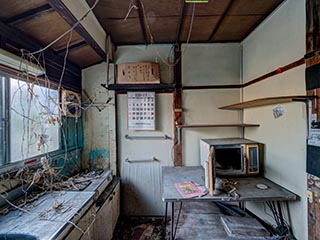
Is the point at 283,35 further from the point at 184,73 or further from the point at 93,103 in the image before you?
the point at 93,103

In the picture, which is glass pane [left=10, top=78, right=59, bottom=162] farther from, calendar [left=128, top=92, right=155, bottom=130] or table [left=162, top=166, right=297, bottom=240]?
table [left=162, top=166, right=297, bottom=240]

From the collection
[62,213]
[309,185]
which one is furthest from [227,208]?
[62,213]

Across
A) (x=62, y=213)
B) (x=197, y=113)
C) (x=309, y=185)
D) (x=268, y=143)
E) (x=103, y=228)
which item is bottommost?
(x=103, y=228)

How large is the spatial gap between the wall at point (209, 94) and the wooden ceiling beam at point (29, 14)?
2059 mm

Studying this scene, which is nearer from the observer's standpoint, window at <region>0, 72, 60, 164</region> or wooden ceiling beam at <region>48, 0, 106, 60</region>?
wooden ceiling beam at <region>48, 0, 106, 60</region>

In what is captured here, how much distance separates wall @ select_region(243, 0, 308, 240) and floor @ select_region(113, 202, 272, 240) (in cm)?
59

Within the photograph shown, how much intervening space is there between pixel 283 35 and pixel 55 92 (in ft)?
8.85

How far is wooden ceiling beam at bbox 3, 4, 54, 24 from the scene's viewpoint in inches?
65.5

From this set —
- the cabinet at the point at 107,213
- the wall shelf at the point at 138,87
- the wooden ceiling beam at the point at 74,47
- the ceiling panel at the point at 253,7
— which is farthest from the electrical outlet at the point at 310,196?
the wooden ceiling beam at the point at 74,47

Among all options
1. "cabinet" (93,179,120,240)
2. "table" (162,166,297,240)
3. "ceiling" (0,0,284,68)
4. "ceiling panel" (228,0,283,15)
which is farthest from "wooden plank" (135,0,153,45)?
"cabinet" (93,179,120,240)

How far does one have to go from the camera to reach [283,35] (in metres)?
2.12

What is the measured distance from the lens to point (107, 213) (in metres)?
2.43

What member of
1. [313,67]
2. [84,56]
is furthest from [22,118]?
[313,67]

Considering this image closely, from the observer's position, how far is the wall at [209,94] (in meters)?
3.27
